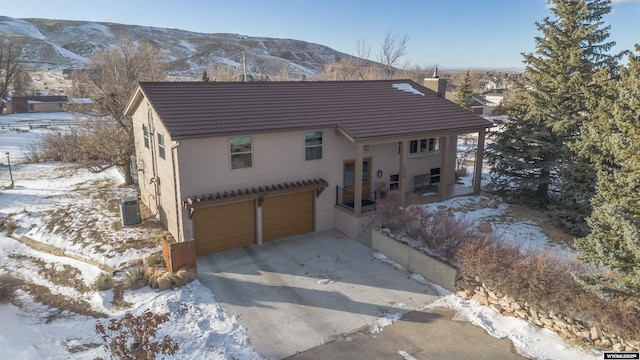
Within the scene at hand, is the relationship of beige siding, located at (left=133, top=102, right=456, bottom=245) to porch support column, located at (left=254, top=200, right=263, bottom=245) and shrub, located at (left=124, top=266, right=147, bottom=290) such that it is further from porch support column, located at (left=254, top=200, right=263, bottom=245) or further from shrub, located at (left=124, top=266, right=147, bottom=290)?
shrub, located at (left=124, top=266, right=147, bottom=290)

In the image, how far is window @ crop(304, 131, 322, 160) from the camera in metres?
14.4

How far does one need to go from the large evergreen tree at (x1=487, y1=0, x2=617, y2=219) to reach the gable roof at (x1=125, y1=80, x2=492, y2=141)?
1817 millimetres

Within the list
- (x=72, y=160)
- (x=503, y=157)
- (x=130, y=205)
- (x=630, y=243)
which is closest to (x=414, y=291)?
(x=630, y=243)

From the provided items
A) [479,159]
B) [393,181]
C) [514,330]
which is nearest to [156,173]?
[393,181]

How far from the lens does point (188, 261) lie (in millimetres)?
11242

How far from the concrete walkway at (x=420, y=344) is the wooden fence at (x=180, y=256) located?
464cm

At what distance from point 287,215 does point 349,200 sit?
109 inches

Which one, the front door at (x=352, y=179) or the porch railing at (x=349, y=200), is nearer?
the porch railing at (x=349, y=200)

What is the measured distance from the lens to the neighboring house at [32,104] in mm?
57688

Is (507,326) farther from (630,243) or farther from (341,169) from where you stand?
(341,169)

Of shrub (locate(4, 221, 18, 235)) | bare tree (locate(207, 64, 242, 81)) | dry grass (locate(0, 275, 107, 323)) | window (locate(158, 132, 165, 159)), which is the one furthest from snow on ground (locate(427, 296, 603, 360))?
bare tree (locate(207, 64, 242, 81))

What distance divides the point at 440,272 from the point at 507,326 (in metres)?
2.27

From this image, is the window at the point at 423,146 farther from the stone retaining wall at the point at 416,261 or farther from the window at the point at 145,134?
the window at the point at 145,134

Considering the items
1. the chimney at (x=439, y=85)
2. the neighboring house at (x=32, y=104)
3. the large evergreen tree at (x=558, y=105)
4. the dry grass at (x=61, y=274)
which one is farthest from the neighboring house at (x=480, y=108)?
the neighboring house at (x=32, y=104)
